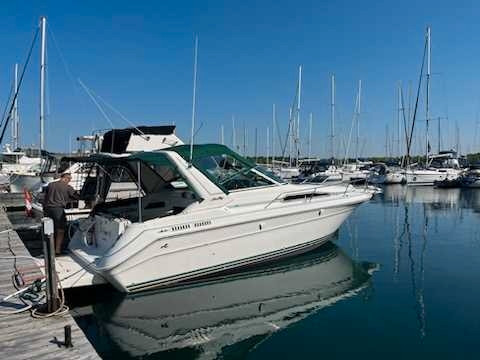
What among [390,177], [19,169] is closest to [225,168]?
[19,169]

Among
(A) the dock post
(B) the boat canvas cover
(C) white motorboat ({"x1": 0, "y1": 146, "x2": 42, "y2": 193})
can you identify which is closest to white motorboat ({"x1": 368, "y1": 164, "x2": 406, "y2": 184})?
(C) white motorboat ({"x1": 0, "y1": 146, "x2": 42, "y2": 193})

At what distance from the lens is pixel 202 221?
776cm

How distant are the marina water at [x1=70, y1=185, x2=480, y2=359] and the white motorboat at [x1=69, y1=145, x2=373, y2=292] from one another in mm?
489

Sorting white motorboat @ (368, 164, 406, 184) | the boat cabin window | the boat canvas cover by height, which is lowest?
white motorboat @ (368, 164, 406, 184)

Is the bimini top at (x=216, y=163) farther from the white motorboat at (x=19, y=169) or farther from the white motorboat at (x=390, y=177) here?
the white motorboat at (x=390, y=177)

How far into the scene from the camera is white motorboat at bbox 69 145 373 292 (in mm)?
7355

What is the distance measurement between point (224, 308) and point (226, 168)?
282cm

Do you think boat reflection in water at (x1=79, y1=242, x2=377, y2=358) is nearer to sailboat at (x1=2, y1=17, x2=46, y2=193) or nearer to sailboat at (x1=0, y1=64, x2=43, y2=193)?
sailboat at (x1=2, y1=17, x2=46, y2=193)

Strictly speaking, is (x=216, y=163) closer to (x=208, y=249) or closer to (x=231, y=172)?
(x=231, y=172)

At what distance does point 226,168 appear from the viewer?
29.0ft

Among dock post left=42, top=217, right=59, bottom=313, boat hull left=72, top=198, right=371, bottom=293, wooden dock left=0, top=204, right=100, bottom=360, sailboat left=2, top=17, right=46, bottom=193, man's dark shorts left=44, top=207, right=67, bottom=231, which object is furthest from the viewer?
sailboat left=2, top=17, right=46, bottom=193

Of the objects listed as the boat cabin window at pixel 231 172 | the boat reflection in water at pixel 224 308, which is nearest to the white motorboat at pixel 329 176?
the boat reflection in water at pixel 224 308

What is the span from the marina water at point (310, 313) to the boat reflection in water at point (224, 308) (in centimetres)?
2

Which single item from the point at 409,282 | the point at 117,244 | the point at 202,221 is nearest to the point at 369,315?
the point at 409,282
